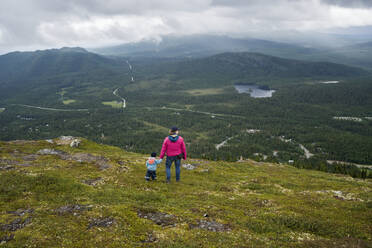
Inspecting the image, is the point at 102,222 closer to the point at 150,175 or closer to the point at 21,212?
the point at 21,212

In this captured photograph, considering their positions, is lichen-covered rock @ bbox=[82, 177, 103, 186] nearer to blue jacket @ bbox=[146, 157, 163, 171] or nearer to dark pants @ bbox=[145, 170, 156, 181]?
dark pants @ bbox=[145, 170, 156, 181]

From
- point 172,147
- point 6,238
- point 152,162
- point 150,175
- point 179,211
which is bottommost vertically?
point 150,175

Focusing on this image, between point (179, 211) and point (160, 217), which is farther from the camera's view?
point (179, 211)

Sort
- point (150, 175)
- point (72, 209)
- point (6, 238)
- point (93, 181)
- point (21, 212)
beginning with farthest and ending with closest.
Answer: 1. point (150, 175)
2. point (93, 181)
3. point (72, 209)
4. point (21, 212)
5. point (6, 238)

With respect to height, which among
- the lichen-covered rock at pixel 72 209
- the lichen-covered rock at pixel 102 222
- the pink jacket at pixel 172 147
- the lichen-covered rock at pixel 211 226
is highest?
the pink jacket at pixel 172 147

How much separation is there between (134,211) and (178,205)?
462cm

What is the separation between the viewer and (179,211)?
67.6 ft

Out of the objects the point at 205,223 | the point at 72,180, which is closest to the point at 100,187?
the point at 72,180

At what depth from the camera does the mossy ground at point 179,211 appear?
1572cm

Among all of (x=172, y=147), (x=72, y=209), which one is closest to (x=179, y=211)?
(x=172, y=147)

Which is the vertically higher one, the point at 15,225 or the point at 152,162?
the point at 152,162

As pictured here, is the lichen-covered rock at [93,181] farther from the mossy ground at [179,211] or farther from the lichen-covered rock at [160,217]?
the lichen-covered rock at [160,217]

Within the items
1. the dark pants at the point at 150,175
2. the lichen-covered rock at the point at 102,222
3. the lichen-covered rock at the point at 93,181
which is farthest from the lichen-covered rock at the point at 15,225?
the dark pants at the point at 150,175

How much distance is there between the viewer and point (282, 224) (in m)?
19.2
